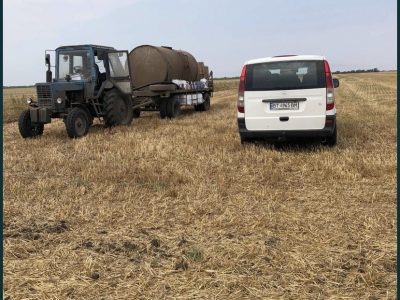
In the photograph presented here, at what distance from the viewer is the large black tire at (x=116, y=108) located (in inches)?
479

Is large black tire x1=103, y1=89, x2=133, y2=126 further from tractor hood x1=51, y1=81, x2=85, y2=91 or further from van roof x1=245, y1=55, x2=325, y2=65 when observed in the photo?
van roof x1=245, y1=55, x2=325, y2=65

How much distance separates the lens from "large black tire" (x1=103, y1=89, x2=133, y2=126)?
1216 cm

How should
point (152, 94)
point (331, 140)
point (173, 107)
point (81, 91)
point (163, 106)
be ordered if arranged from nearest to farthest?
point (331, 140) → point (81, 91) → point (152, 94) → point (163, 106) → point (173, 107)

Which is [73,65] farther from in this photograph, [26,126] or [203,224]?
[203,224]

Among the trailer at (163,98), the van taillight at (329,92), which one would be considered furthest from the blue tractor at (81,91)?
the van taillight at (329,92)

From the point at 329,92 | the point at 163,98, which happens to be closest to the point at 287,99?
the point at 329,92

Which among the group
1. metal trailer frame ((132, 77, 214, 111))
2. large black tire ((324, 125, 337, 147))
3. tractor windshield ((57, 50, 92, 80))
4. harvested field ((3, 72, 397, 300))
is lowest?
harvested field ((3, 72, 397, 300))

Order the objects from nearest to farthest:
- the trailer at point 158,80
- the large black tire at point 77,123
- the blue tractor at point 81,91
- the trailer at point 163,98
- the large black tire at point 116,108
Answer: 1. the large black tire at point 77,123
2. the blue tractor at point 81,91
3. the large black tire at point 116,108
4. the trailer at point 163,98
5. the trailer at point 158,80

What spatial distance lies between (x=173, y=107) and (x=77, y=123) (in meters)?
5.41

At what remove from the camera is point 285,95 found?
8.07 metres

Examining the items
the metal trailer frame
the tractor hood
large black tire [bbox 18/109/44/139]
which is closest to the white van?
the tractor hood

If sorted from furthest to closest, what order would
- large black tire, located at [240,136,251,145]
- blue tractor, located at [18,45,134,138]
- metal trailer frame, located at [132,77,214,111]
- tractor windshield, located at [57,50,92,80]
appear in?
metal trailer frame, located at [132,77,214,111] < tractor windshield, located at [57,50,92,80] < blue tractor, located at [18,45,134,138] < large black tire, located at [240,136,251,145]

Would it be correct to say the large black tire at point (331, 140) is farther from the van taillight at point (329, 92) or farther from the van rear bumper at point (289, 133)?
the van taillight at point (329, 92)

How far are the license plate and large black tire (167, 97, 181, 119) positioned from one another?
802 cm
